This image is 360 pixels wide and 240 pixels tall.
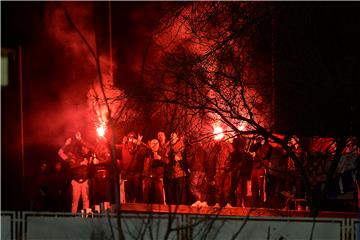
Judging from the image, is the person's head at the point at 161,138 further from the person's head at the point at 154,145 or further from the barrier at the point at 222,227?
the barrier at the point at 222,227

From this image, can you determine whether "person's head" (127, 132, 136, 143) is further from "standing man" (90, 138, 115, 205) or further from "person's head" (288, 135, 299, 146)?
"person's head" (288, 135, 299, 146)

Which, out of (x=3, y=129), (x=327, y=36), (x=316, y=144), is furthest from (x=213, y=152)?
(x=3, y=129)

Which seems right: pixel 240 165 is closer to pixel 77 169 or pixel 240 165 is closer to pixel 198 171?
pixel 198 171

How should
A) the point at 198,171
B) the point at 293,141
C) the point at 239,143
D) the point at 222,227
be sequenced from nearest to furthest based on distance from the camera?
1. the point at 222,227
2. the point at 293,141
3. the point at 239,143
4. the point at 198,171

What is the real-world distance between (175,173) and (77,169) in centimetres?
469

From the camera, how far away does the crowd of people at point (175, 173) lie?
1089cm

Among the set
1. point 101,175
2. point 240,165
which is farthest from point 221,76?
point 101,175

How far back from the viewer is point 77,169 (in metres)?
14.7

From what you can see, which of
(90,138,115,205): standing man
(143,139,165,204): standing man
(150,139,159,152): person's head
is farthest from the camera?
(90,138,115,205): standing man

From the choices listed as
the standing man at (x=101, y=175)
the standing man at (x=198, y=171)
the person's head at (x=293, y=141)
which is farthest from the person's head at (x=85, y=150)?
the person's head at (x=293, y=141)

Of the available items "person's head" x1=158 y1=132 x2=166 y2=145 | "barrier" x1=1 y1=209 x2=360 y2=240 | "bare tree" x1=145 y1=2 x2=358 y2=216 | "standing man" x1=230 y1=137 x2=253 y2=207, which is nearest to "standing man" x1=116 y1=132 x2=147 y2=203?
"person's head" x1=158 y1=132 x2=166 y2=145

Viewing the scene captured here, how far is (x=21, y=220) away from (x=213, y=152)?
3.11m

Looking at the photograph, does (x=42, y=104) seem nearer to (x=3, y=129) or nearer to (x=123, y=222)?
(x=3, y=129)

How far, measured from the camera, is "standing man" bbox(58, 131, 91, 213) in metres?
14.7
